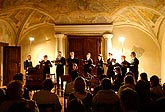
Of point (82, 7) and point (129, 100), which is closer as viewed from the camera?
point (129, 100)

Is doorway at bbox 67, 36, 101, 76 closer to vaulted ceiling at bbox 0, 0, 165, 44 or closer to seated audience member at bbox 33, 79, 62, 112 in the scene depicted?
vaulted ceiling at bbox 0, 0, 165, 44

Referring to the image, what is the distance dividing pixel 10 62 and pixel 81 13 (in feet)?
19.0

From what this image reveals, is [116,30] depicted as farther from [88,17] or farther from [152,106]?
[152,106]

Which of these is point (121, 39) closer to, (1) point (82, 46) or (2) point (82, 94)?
(1) point (82, 46)

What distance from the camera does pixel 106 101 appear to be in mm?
5285

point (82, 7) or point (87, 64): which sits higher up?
point (82, 7)

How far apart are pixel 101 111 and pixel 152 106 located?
1.49 meters

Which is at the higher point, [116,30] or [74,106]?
[116,30]

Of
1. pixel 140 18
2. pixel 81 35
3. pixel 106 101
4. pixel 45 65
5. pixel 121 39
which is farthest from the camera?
pixel 121 39

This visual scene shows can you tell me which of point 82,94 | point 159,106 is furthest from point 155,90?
point 159,106

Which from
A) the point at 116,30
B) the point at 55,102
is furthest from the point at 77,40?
the point at 55,102

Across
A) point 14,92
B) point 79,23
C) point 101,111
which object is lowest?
point 101,111

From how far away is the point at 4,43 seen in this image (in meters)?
18.7

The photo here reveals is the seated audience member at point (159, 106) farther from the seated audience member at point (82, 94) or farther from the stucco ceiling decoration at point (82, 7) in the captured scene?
the stucco ceiling decoration at point (82, 7)
